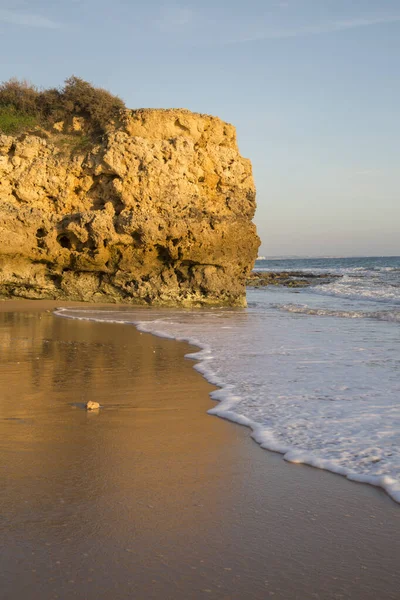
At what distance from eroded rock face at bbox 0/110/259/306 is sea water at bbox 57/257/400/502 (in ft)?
14.1

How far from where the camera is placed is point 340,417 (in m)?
4.78

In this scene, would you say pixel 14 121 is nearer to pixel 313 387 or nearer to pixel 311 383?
pixel 311 383

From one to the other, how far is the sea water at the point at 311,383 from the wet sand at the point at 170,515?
0.23 metres

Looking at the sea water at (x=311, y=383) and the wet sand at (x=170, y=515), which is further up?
the sea water at (x=311, y=383)

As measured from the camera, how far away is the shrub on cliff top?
59.6ft

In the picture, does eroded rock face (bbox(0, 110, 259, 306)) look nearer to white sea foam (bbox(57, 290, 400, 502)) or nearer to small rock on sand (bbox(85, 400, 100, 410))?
white sea foam (bbox(57, 290, 400, 502))

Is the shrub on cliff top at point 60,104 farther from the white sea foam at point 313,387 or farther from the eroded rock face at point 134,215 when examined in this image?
the white sea foam at point 313,387

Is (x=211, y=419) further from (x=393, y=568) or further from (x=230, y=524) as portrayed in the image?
(x=393, y=568)

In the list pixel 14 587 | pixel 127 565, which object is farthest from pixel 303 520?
pixel 14 587

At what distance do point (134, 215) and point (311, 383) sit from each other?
37.7 ft

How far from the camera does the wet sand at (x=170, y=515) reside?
2.30m

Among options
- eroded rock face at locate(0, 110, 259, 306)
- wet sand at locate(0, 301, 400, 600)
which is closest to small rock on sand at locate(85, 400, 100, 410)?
wet sand at locate(0, 301, 400, 600)

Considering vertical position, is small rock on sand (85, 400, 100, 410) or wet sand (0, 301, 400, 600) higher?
small rock on sand (85, 400, 100, 410)

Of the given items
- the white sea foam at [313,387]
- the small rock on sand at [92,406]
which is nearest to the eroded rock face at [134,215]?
the white sea foam at [313,387]
